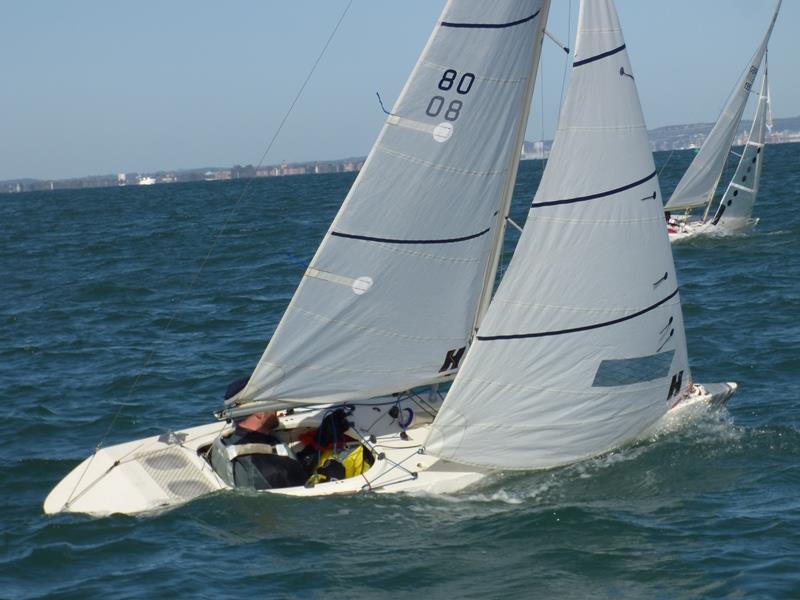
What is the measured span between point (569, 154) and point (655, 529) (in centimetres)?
325

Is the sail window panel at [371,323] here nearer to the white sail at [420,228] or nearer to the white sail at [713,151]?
the white sail at [420,228]

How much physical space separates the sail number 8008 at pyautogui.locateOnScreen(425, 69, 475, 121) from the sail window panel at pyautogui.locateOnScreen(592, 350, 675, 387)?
2.59 meters

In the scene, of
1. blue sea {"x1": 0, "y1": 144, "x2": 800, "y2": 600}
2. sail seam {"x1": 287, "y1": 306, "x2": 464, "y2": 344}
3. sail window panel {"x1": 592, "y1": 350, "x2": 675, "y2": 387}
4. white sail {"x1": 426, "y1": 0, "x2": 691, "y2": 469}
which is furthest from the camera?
sail window panel {"x1": 592, "y1": 350, "x2": 675, "y2": 387}

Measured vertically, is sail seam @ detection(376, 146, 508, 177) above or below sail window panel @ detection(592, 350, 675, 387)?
above

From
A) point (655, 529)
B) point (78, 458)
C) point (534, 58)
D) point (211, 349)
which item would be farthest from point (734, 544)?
point (211, 349)

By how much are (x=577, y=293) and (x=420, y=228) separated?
1492mm

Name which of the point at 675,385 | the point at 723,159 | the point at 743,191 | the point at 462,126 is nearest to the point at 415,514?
the point at 675,385

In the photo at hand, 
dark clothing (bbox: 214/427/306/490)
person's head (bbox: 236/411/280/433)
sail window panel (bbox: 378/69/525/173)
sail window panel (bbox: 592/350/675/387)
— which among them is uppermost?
sail window panel (bbox: 378/69/525/173)

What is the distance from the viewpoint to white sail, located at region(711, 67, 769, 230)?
30484 mm

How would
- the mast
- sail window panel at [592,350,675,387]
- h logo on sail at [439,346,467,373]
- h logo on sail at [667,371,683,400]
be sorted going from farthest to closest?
h logo on sail at [667,371,683,400]
h logo on sail at [439,346,467,373]
sail window panel at [592,350,675,387]
the mast

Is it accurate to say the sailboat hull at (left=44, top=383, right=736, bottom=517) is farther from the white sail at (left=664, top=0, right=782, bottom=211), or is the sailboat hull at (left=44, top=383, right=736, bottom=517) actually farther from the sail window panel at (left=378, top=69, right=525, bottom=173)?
the white sail at (left=664, top=0, right=782, bottom=211)

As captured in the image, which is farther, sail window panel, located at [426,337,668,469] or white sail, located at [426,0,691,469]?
sail window panel, located at [426,337,668,469]

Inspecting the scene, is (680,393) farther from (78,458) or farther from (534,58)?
(78,458)

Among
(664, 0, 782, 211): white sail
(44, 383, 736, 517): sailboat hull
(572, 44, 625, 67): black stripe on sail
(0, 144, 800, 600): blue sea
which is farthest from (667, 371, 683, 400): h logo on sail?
(664, 0, 782, 211): white sail
